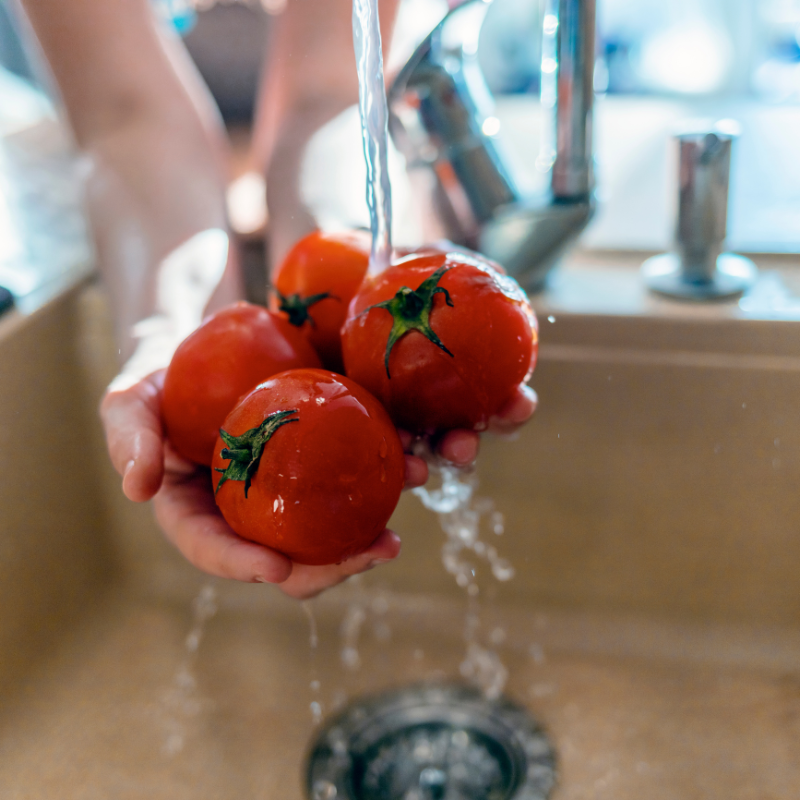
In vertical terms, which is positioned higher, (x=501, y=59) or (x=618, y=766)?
(x=501, y=59)

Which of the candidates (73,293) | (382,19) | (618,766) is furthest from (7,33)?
(618,766)

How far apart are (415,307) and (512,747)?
1.20ft

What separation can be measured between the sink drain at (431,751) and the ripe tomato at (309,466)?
10.9 inches

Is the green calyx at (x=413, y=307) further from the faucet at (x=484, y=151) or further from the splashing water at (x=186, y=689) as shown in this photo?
Answer: the splashing water at (x=186, y=689)

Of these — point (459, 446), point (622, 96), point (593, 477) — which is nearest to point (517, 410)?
point (459, 446)

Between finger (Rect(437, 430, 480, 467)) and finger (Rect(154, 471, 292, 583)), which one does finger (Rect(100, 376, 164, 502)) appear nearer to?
finger (Rect(154, 471, 292, 583))

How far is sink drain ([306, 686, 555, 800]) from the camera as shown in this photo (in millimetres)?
Answer: 567

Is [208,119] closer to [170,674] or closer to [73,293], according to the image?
[73,293]

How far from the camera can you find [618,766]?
0.56 m

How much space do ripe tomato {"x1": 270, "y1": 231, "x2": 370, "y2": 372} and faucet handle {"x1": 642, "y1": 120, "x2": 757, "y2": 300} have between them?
255 mm

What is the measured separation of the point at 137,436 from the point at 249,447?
0.09 metres

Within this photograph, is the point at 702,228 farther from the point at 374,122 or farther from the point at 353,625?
the point at 353,625

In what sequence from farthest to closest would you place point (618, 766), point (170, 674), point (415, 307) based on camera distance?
point (170, 674), point (618, 766), point (415, 307)

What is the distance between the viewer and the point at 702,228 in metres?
0.61
